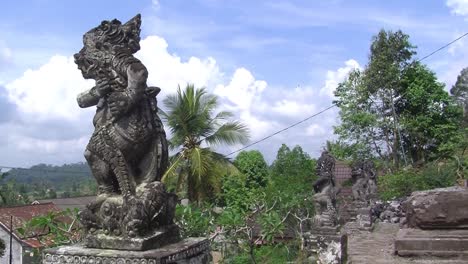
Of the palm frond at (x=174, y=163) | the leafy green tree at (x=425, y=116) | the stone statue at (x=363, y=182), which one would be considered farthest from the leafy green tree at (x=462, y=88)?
the palm frond at (x=174, y=163)

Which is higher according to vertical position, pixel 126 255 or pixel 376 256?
pixel 126 255

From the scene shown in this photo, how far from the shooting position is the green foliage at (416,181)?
2498 cm

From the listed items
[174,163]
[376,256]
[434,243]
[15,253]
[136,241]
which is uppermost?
[174,163]

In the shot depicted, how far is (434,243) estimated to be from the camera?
6.05m

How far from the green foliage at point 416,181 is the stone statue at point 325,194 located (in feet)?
36.8

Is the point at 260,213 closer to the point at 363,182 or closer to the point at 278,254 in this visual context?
the point at 278,254

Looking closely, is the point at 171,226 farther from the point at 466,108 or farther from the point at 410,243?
the point at 466,108

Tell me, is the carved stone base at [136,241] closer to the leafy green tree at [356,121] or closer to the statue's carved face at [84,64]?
the statue's carved face at [84,64]

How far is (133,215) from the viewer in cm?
431

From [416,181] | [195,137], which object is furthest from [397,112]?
[195,137]

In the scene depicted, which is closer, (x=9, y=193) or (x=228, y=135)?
(x=228, y=135)

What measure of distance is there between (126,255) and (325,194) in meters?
10.1

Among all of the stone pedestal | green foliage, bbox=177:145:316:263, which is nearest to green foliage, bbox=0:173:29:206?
green foliage, bbox=177:145:316:263

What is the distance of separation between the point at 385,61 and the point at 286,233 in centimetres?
2054
